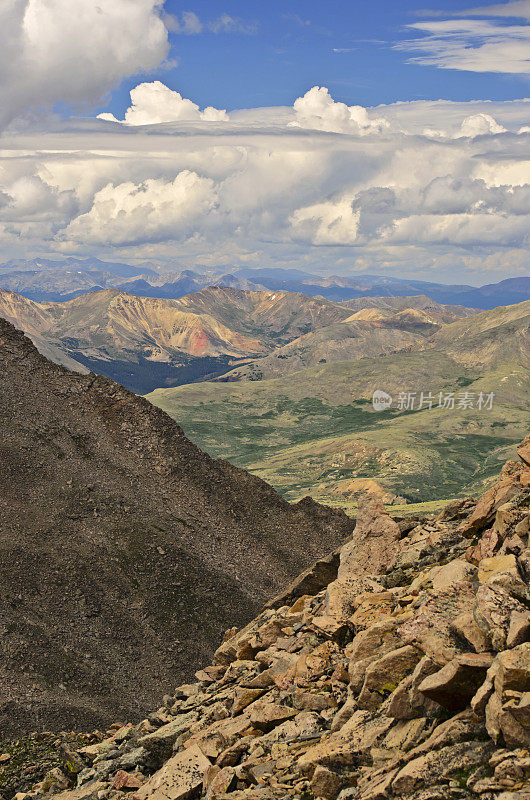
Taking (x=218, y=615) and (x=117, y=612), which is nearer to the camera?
(x=117, y=612)

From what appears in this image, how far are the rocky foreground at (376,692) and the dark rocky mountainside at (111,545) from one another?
15741 millimetres

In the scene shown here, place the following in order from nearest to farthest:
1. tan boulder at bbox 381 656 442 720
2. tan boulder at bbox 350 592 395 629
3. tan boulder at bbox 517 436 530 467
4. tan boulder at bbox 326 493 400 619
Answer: tan boulder at bbox 381 656 442 720, tan boulder at bbox 350 592 395 629, tan boulder at bbox 517 436 530 467, tan boulder at bbox 326 493 400 619

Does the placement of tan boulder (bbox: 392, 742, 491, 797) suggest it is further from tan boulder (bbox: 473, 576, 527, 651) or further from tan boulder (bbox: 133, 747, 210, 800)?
tan boulder (bbox: 133, 747, 210, 800)

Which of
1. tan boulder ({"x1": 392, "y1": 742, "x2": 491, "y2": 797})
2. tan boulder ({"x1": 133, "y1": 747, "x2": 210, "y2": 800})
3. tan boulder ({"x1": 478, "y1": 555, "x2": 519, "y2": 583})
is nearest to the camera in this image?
tan boulder ({"x1": 392, "y1": 742, "x2": 491, "y2": 797})

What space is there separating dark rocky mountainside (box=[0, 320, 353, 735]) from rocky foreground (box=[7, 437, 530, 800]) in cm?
1574

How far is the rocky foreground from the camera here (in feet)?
56.9

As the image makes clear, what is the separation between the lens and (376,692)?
22.2 metres

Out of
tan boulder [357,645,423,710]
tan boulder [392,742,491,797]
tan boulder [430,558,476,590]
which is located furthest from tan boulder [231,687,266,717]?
tan boulder [392,742,491,797]

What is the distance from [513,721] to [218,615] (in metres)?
50.5

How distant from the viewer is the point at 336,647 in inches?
1080

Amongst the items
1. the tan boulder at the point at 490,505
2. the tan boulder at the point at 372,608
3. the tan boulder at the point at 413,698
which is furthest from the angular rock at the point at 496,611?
the tan boulder at the point at 490,505

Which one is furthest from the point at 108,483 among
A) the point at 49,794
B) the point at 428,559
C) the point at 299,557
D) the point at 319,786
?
the point at 319,786

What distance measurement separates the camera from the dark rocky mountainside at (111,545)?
52.0 meters

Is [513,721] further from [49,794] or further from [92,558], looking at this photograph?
[92,558]
